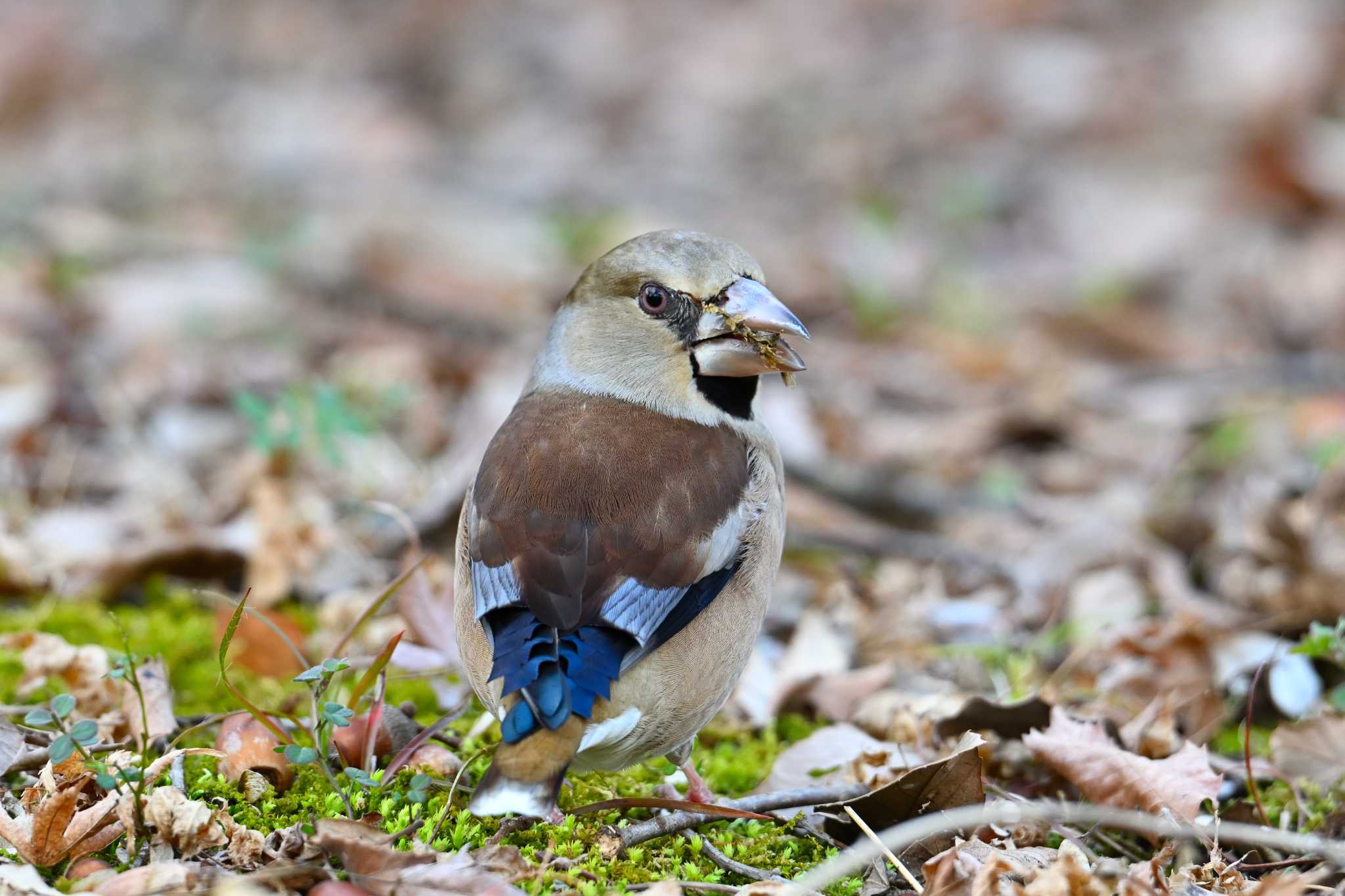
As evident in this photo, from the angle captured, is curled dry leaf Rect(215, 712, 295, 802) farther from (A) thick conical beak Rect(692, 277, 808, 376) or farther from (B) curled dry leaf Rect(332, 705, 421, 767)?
(A) thick conical beak Rect(692, 277, 808, 376)

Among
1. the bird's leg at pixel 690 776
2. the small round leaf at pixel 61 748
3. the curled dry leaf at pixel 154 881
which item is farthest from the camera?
the bird's leg at pixel 690 776

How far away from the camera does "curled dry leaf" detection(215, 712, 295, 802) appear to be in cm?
334

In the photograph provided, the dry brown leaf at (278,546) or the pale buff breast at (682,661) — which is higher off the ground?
the pale buff breast at (682,661)

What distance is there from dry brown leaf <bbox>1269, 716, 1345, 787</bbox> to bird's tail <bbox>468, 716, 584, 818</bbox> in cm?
217

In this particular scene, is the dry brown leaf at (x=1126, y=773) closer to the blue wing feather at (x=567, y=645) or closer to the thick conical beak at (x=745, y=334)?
the blue wing feather at (x=567, y=645)

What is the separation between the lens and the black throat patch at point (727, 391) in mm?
4043

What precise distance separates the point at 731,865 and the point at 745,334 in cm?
149

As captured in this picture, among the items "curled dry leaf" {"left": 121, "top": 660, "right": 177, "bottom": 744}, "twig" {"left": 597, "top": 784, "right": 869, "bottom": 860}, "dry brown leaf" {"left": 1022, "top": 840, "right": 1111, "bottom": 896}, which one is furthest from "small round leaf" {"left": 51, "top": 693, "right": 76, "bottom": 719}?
"dry brown leaf" {"left": 1022, "top": 840, "right": 1111, "bottom": 896}

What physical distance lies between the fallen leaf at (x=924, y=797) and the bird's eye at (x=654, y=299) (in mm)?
1480

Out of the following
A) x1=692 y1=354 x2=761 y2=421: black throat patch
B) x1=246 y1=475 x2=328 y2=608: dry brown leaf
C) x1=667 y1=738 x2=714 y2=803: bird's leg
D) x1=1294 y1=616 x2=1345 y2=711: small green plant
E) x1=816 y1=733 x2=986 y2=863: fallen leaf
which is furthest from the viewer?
x1=246 y1=475 x2=328 y2=608: dry brown leaf

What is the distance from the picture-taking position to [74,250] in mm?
8727

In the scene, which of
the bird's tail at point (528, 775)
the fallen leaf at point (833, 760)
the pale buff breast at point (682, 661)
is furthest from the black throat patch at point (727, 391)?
the bird's tail at point (528, 775)

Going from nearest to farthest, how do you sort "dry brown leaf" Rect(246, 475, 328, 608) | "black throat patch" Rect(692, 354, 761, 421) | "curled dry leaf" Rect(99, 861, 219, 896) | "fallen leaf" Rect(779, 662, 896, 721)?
"curled dry leaf" Rect(99, 861, 219, 896) → "black throat patch" Rect(692, 354, 761, 421) → "fallen leaf" Rect(779, 662, 896, 721) → "dry brown leaf" Rect(246, 475, 328, 608)

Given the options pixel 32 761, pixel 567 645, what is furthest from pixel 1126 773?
pixel 32 761
